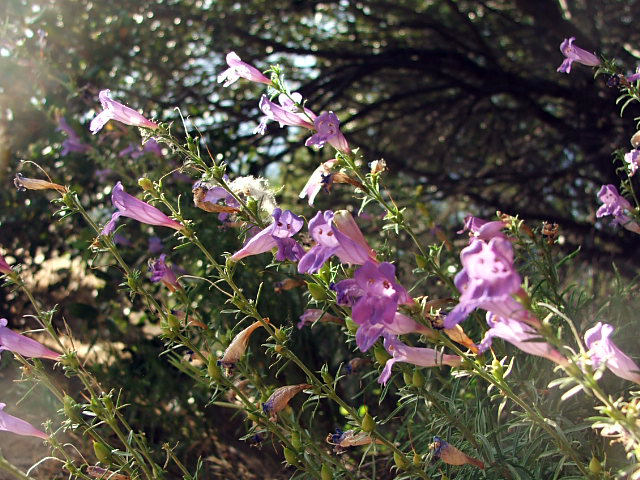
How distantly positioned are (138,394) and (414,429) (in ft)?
5.55

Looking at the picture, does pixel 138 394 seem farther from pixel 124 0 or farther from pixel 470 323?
pixel 124 0

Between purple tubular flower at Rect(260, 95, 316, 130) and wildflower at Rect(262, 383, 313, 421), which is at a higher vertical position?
purple tubular flower at Rect(260, 95, 316, 130)

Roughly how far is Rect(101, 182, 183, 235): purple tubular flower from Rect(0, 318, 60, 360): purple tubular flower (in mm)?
403

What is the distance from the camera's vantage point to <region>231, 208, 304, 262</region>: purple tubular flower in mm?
1752

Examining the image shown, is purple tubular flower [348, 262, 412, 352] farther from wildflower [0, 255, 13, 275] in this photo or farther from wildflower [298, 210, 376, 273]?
wildflower [0, 255, 13, 275]

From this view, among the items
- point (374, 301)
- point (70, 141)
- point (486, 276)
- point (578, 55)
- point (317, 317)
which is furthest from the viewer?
point (70, 141)

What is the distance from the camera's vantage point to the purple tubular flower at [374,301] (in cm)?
144

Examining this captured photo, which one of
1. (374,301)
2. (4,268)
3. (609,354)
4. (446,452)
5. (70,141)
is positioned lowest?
(70,141)

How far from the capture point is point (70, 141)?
13.2 ft

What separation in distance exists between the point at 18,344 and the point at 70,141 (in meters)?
2.33

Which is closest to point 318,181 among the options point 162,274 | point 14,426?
point 162,274

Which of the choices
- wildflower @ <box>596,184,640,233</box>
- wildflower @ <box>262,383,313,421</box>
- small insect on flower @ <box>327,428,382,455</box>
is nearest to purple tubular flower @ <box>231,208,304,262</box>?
wildflower @ <box>262,383,313,421</box>

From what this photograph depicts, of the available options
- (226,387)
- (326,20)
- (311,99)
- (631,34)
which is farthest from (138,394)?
(631,34)

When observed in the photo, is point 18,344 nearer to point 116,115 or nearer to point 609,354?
point 116,115
